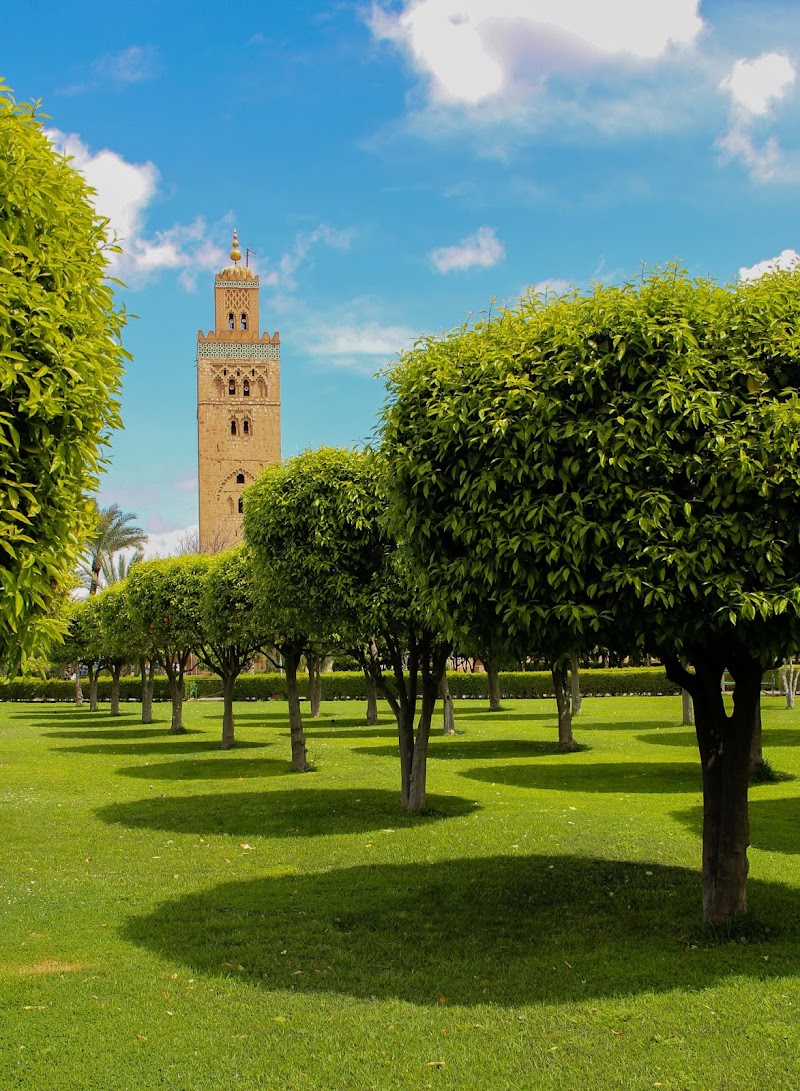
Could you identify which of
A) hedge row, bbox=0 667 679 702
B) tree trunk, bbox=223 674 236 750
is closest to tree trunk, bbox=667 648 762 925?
tree trunk, bbox=223 674 236 750

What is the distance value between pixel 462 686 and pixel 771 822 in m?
42.1

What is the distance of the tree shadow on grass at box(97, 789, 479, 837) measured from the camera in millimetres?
15070

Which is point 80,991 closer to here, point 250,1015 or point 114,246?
point 250,1015

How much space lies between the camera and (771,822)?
570 inches

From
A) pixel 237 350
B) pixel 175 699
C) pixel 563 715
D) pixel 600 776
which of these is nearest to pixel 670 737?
pixel 563 715

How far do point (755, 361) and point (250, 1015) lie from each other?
654 cm

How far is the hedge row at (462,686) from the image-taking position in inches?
2149

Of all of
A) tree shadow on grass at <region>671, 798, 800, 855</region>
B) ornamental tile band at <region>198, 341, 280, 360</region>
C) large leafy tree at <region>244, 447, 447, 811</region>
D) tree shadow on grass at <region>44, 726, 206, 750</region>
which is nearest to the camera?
tree shadow on grass at <region>671, 798, 800, 855</region>

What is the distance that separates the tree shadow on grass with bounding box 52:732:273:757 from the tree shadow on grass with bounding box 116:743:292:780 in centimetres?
271

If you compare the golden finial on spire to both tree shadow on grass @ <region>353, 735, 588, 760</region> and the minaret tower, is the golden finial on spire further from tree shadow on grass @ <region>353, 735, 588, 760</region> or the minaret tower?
tree shadow on grass @ <region>353, 735, 588, 760</region>

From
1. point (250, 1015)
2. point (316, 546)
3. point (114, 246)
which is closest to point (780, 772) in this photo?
point (316, 546)

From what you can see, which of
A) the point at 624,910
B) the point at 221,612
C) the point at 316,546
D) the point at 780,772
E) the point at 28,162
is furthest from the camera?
the point at 221,612

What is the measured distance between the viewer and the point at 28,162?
609cm

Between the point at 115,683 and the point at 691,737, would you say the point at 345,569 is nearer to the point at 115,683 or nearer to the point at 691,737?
the point at 691,737
